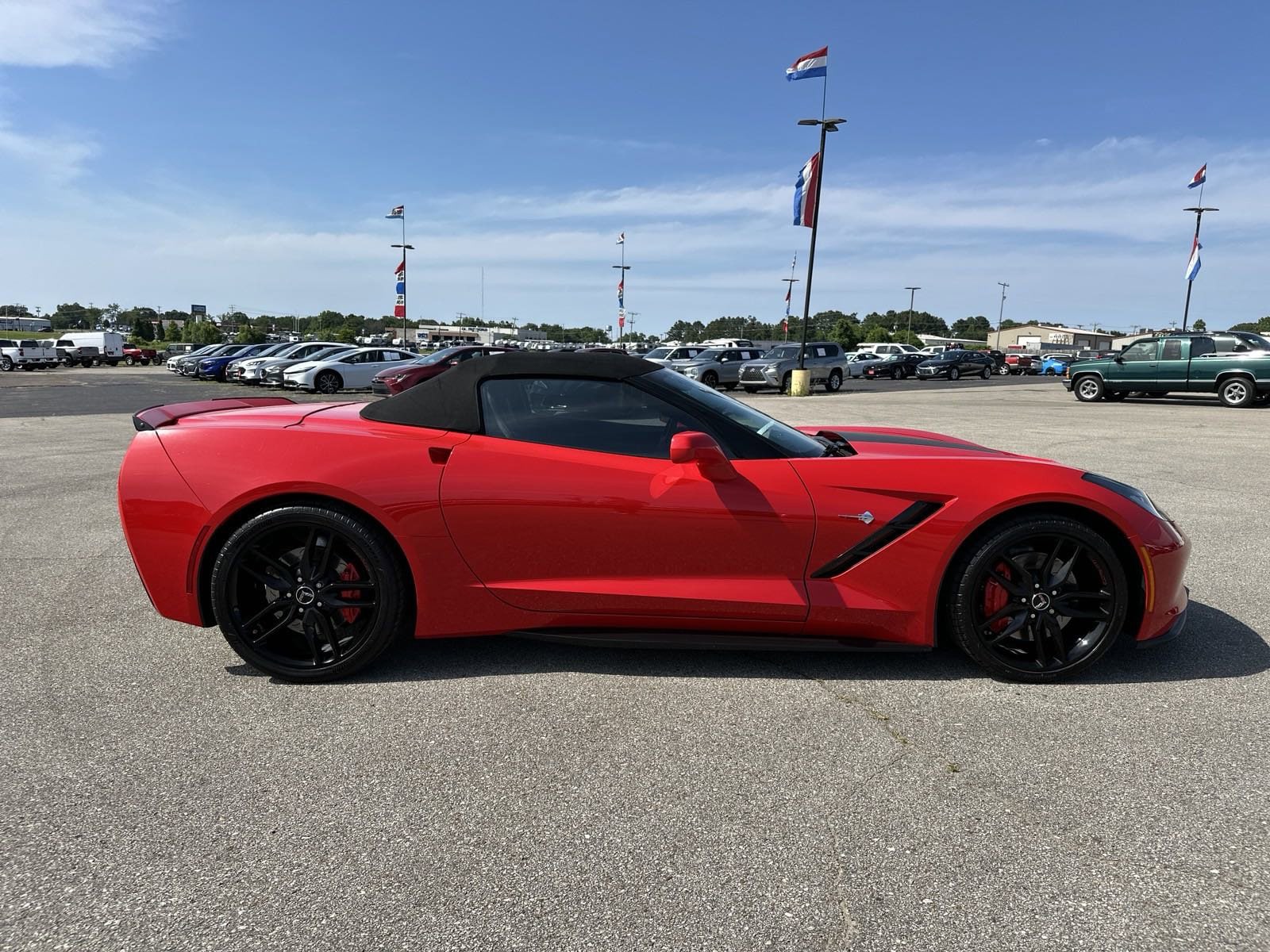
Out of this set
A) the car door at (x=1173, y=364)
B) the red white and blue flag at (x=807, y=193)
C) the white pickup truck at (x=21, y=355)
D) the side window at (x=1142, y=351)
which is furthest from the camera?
the white pickup truck at (x=21, y=355)

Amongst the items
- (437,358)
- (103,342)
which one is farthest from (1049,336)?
(437,358)

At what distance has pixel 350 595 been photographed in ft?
10.6

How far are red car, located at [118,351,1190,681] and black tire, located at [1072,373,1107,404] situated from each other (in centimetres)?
2072

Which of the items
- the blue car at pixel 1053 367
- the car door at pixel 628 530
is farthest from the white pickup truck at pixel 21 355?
the blue car at pixel 1053 367

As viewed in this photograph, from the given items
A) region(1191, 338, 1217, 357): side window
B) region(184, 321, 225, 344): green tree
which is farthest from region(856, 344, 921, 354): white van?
region(184, 321, 225, 344): green tree

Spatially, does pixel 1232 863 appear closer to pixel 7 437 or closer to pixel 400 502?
pixel 400 502

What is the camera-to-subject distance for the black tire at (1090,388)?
69.5 feet

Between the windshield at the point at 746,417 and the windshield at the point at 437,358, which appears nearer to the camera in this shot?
the windshield at the point at 746,417

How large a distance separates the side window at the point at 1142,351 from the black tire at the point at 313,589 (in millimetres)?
21391

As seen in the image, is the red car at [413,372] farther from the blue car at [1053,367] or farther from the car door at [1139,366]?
the blue car at [1053,367]

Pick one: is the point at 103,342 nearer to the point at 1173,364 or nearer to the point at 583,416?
the point at 1173,364

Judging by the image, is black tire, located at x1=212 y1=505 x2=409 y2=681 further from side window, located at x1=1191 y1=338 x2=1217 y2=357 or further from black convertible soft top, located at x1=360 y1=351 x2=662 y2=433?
side window, located at x1=1191 y1=338 x2=1217 y2=357

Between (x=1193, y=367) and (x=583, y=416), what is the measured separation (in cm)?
2075

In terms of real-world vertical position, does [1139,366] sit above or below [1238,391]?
above
